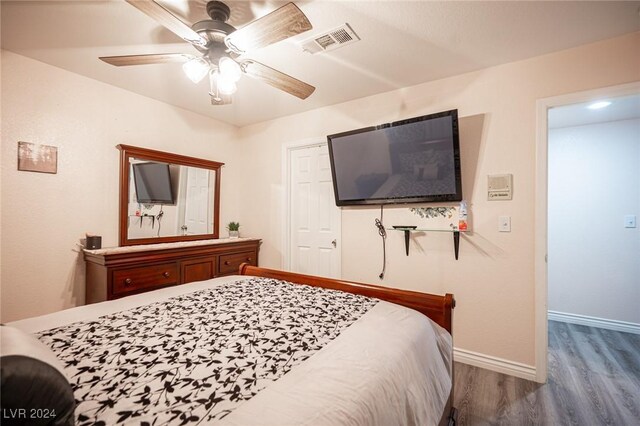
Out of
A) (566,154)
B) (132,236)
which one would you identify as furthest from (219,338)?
(566,154)

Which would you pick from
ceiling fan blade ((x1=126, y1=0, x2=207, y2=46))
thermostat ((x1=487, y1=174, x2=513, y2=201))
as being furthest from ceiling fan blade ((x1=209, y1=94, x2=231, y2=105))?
thermostat ((x1=487, y1=174, x2=513, y2=201))

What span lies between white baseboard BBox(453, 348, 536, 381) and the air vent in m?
2.68

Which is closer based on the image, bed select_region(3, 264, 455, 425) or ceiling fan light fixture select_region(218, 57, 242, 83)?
bed select_region(3, 264, 455, 425)

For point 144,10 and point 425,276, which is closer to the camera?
point 144,10

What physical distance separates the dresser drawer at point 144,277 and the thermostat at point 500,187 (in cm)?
297

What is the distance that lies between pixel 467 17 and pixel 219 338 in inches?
90.4

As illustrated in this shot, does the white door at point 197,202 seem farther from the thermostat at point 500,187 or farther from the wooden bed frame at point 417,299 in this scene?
the thermostat at point 500,187

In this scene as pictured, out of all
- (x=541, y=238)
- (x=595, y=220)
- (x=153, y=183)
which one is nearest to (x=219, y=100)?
(x=153, y=183)

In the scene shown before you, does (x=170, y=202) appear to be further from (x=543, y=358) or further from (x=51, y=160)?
(x=543, y=358)

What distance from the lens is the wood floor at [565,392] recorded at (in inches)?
67.5

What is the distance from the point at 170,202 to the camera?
310cm

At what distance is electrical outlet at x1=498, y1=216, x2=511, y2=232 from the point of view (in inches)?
88.3

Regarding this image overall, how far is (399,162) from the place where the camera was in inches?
103

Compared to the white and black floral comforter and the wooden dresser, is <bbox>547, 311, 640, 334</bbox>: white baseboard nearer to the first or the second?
the white and black floral comforter
